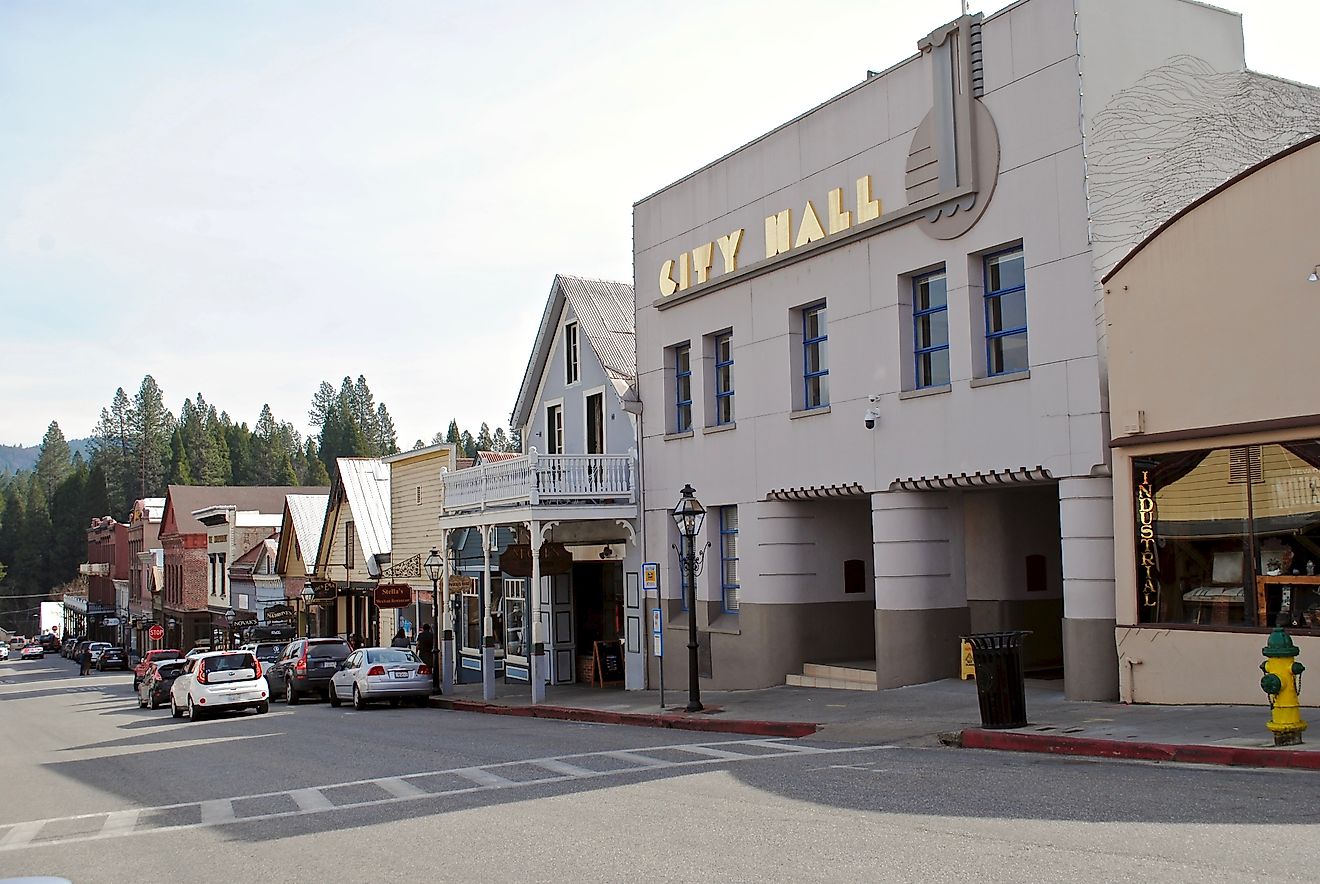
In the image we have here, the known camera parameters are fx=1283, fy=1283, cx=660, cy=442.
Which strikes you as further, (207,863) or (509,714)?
(509,714)

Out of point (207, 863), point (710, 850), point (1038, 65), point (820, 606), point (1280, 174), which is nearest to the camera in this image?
point (710, 850)

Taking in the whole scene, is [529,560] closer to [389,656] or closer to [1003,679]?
[389,656]

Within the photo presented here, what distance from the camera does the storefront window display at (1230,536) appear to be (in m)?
14.3

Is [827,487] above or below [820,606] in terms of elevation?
above

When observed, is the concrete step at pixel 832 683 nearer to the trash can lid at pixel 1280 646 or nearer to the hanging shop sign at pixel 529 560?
the hanging shop sign at pixel 529 560

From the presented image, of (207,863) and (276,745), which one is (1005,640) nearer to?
(207,863)

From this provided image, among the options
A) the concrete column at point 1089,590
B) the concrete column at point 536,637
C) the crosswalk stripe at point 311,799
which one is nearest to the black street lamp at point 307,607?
the concrete column at point 536,637

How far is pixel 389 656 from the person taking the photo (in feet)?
97.0

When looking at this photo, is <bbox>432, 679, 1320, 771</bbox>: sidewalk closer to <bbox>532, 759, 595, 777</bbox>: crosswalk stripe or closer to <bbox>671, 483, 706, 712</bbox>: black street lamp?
<bbox>671, 483, 706, 712</bbox>: black street lamp

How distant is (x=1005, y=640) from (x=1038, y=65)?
26.7ft

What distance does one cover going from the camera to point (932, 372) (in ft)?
66.0

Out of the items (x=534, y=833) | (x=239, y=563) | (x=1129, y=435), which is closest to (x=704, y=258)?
(x=1129, y=435)

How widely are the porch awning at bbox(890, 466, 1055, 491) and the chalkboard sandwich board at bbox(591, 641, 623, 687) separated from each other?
1065 centimetres

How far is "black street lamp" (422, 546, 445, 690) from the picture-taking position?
34.6 m
